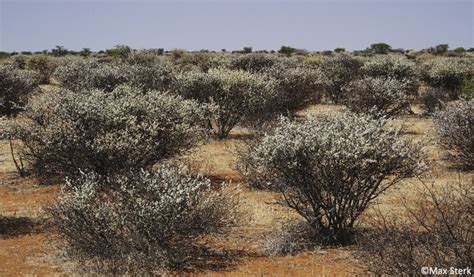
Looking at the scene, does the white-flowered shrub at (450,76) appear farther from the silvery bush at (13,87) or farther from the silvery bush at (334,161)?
the silvery bush at (13,87)

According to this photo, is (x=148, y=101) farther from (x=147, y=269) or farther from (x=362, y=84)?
(x=362, y=84)

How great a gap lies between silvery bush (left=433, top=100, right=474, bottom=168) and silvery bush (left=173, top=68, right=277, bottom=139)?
8.35 metres

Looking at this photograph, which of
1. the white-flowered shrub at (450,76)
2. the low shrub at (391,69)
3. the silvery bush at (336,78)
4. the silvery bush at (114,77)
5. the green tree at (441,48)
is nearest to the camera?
the silvery bush at (114,77)

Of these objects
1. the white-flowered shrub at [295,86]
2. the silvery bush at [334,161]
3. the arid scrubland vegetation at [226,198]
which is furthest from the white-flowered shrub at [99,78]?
the silvery bush at [334,161]

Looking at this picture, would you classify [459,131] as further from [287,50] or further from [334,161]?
[287,50]

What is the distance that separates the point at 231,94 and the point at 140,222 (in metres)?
15.0

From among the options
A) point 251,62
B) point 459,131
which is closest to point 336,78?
point 251,62

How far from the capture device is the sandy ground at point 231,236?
9031 mm

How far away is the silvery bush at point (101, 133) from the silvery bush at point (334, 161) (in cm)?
457

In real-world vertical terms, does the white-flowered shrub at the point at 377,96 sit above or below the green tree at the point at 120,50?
below

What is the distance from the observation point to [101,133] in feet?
44.4

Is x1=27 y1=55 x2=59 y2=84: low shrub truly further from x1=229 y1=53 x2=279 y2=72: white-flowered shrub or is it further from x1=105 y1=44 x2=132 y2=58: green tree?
x1=229 y1=53 x2=279 y2=72: white-flowered shrub

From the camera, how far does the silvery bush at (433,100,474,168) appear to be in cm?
1694

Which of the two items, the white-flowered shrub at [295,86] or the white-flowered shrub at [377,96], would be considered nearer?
the white-flowered shrub at [377,96]
